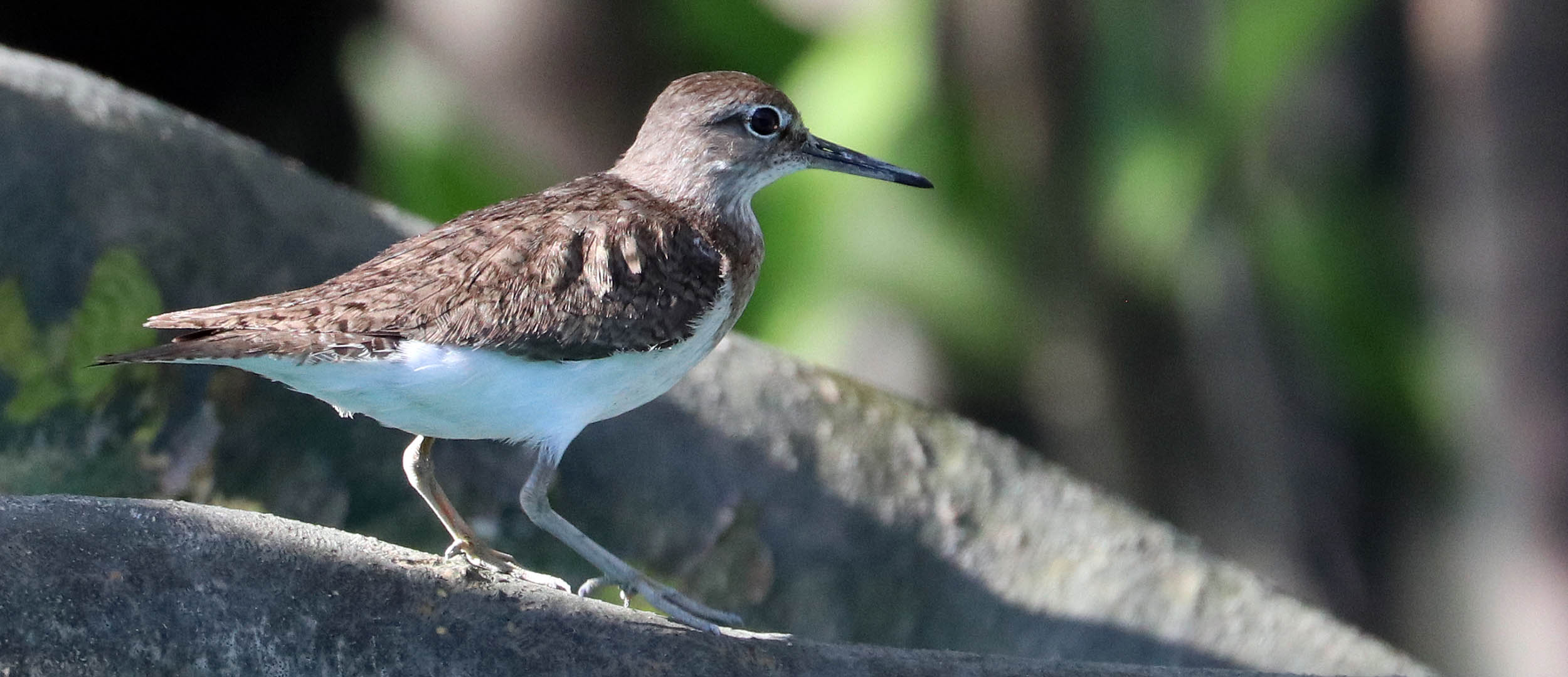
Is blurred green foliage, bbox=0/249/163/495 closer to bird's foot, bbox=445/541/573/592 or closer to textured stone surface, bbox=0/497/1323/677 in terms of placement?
bird's foot, bbox=445/541/573/592

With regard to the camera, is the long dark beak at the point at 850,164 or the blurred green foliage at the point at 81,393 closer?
the long dark beak at the point at 850,164

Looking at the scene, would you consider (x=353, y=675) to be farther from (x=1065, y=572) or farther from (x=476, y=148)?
(x=476, y=148)

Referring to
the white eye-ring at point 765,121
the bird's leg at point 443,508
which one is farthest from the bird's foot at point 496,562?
the white eye-ring at point 765,121

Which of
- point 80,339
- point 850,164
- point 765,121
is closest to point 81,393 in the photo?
point 80,339

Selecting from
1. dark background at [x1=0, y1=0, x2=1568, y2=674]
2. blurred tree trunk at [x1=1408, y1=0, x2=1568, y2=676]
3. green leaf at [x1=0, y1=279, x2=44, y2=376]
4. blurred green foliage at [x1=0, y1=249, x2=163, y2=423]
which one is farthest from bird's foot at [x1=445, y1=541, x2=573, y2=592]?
blurred tree trunk at [x1=1408, y1=0, x2=1568, y2=676]

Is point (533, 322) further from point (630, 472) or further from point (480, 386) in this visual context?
point (630, 472)

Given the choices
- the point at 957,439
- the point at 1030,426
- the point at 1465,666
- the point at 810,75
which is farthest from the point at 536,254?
the point at 1465,666

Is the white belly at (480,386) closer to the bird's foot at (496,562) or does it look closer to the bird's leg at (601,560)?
the bird's leg at (601,560)
